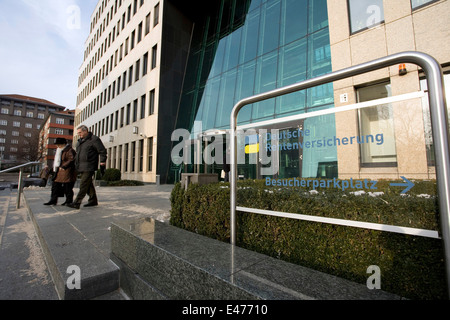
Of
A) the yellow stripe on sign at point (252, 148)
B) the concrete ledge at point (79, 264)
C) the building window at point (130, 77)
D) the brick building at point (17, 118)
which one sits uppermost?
the brick building at point (17, 118)

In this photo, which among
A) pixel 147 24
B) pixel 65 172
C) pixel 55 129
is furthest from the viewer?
pixel 55 129

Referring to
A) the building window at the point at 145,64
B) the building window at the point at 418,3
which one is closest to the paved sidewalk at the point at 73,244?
the building window at the point at 418,3

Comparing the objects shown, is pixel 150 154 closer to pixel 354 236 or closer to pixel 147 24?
pixel 147 24

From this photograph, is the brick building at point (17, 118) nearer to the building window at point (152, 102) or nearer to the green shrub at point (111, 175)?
the building window at point (152, 102)

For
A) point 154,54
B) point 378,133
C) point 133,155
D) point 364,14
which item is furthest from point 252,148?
point 133,155

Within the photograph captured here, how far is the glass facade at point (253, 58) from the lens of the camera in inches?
366

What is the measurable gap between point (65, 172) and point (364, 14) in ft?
34.2

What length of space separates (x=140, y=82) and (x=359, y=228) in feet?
69.0

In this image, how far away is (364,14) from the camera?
7316 mm

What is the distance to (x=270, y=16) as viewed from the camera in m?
12.2

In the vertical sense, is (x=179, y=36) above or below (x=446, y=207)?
above

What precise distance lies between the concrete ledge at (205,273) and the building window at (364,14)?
874 cm

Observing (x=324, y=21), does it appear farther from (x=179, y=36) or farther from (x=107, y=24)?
(x=107, y=24)

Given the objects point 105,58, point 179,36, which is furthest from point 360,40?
point 105,58
